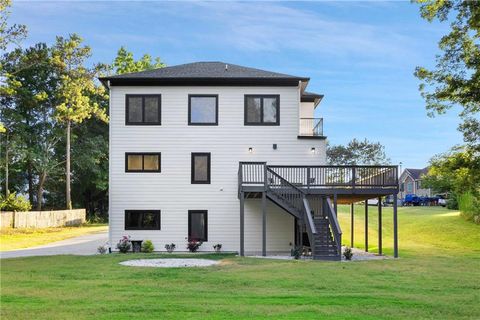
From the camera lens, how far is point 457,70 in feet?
84.9

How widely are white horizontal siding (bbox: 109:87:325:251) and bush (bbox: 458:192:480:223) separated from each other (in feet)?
54.1

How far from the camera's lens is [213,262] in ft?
64.5

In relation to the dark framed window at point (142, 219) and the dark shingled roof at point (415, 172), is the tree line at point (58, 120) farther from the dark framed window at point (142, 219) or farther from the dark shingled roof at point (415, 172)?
the dark shingled roof at point (415, 172)

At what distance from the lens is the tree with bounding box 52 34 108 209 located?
164ft

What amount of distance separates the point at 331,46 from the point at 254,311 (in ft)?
54.1

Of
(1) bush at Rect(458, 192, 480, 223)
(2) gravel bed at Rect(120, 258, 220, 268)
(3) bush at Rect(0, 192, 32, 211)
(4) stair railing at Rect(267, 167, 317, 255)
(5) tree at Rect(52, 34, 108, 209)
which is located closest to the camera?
(2) gravel bed at Rect(120, 258, 220, 268)

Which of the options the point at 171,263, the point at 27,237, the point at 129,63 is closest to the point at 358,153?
the point at 129,63

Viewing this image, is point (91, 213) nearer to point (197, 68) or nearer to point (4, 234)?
point (4, 234)

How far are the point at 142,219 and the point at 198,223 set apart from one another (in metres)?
2.50

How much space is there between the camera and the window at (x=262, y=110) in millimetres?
25797

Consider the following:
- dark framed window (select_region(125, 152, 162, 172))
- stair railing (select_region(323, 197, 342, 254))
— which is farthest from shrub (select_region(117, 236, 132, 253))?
stair railing (select_region(323, 197, 342, 254))

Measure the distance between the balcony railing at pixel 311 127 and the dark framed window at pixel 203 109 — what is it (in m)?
4.21

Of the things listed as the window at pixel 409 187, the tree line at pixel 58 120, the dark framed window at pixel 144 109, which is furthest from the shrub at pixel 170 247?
the window at pixel 409 187

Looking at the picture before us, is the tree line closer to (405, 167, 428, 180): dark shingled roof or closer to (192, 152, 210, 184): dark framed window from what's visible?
(192, 152, 210, 184): dark framed window
